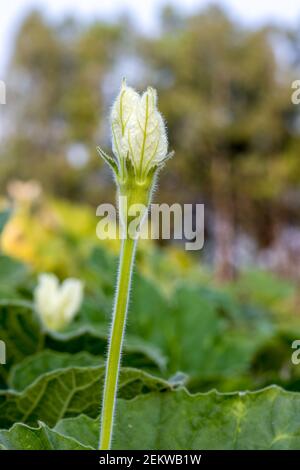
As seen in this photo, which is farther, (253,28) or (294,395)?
(253,28)

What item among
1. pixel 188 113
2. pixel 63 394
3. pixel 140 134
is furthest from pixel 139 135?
pixel 188 113

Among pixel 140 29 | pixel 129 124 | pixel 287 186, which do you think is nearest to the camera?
pixel 129 124

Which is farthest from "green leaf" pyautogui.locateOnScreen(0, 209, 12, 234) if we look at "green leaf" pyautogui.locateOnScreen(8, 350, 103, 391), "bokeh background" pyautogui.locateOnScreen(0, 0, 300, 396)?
"bokeh background" pyautogui.locateOnScreen(0, 0, 300, 396)

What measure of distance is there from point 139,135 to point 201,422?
9.0 inches

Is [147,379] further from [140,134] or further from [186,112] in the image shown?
[186,112]

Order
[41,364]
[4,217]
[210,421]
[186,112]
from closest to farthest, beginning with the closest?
1. [210,421]
2. [41,364]
3. [4,217]
4. [186,112]

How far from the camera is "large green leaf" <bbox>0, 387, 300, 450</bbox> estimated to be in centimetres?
50

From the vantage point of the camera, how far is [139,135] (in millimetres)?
439

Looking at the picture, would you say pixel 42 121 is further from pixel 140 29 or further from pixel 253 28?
pixel 253 28

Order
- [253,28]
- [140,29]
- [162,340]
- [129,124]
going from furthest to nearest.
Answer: [140,29], [253,28], [162,340], [129,124]

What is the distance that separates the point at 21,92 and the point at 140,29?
3559 mm

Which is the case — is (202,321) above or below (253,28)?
below

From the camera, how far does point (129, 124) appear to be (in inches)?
17.4
